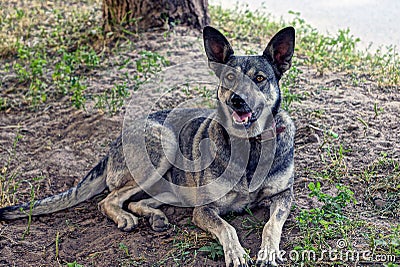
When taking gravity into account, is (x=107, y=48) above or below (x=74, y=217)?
above

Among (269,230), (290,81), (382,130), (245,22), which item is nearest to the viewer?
(269,230)

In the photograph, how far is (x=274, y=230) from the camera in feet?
14.6

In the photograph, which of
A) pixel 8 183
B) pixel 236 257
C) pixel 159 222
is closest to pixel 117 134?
pixel 8 183

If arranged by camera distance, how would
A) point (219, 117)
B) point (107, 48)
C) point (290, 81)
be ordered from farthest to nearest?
Answer: point (107, 48), point (290, 81), point (219, 117)

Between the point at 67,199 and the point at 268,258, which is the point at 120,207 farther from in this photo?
the point at 268,258

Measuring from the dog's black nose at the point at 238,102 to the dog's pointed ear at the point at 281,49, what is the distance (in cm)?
54

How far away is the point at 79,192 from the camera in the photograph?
5.47 meters

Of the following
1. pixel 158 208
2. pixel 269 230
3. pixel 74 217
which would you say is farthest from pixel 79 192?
pixel 269 230

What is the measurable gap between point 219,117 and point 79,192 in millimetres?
1602

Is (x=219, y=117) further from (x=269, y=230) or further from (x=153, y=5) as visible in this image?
(x=153, y=5)

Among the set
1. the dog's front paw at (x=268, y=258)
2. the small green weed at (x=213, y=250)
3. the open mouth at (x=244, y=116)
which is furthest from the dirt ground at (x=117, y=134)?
the open mouth at (x=244, y=116)

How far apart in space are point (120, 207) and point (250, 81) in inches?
66.9

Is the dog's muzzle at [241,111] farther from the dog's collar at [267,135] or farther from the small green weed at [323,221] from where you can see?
the small green weed at [323,221]

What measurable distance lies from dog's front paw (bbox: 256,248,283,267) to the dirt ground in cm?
18
